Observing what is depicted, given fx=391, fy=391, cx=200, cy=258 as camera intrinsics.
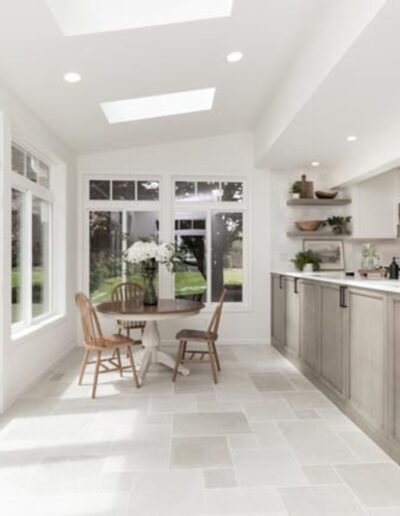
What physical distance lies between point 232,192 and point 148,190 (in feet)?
3.93

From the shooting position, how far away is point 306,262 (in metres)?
5.30

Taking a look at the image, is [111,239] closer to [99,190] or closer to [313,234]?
[99,190]

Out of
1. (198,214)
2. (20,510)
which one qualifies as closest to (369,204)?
(198,214)

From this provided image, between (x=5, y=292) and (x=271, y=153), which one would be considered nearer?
(x=5, y=292)

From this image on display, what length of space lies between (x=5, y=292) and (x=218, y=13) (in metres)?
2.66

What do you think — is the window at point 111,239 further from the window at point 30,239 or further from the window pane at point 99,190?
the window at point 30,239

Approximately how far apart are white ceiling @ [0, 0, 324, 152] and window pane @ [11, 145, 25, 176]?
43cm

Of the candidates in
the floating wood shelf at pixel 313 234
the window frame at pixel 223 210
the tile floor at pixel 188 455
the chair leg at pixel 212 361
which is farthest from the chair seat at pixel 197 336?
the floating wood shelf at pixel 313 234

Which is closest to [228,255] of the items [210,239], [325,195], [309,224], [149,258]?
[210,239]

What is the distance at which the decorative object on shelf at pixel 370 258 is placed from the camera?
5359 mm

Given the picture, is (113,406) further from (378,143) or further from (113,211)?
(378,143)

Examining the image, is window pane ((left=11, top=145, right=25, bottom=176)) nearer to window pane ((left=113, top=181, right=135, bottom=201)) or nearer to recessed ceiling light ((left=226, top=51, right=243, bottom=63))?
window pane ((left=113, top=181, right=135, bottom=201))

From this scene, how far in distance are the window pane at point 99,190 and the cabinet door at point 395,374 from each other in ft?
13.6

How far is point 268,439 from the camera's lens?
2660mm
